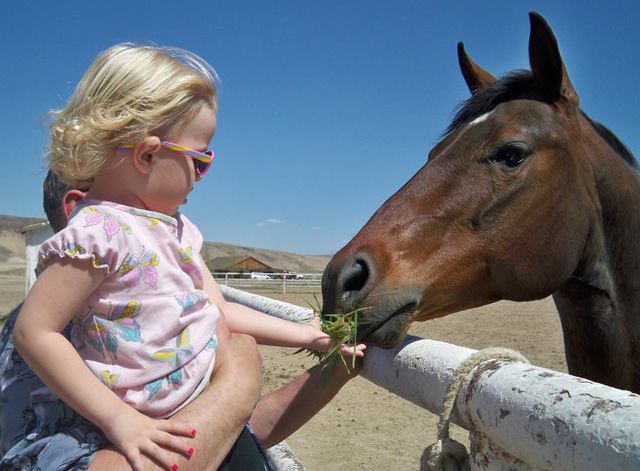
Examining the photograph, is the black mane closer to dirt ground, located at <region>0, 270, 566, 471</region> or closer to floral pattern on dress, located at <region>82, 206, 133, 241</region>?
floral pattern on dress, located at <region>82, 206, 133, 241</region>

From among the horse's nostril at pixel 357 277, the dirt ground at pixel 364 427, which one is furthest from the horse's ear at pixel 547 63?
the dirt ground at pixel 364 427

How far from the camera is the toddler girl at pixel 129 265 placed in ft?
3.59

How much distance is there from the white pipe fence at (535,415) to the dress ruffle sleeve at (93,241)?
796mm

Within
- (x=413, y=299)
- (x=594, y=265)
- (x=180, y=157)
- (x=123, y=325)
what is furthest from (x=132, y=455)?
(x=594, y=265)

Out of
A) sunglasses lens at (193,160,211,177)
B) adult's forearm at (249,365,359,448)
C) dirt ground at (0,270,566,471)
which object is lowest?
dirt ground at (0,270,566,471)

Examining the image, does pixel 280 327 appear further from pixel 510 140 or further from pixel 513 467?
pixel 510 140


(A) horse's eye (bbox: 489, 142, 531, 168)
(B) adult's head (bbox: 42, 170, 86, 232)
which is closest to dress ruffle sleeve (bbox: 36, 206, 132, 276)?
(B) adult's head (bbox: 42, 170, 86, 232)

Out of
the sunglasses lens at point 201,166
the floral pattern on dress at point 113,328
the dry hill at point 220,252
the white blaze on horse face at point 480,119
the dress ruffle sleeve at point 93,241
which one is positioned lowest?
the dry hill at point 220,252

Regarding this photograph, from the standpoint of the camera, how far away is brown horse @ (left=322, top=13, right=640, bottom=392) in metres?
2.18

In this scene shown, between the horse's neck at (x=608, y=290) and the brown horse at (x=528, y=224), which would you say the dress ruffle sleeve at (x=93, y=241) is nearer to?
the brown horse at (x=528, y=224)

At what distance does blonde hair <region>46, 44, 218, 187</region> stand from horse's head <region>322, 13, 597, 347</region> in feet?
→ 3.11

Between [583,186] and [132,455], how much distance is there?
2.22 meters

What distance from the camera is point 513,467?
37.9 inches

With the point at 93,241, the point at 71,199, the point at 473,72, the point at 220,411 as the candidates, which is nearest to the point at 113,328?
the point at 93,241
